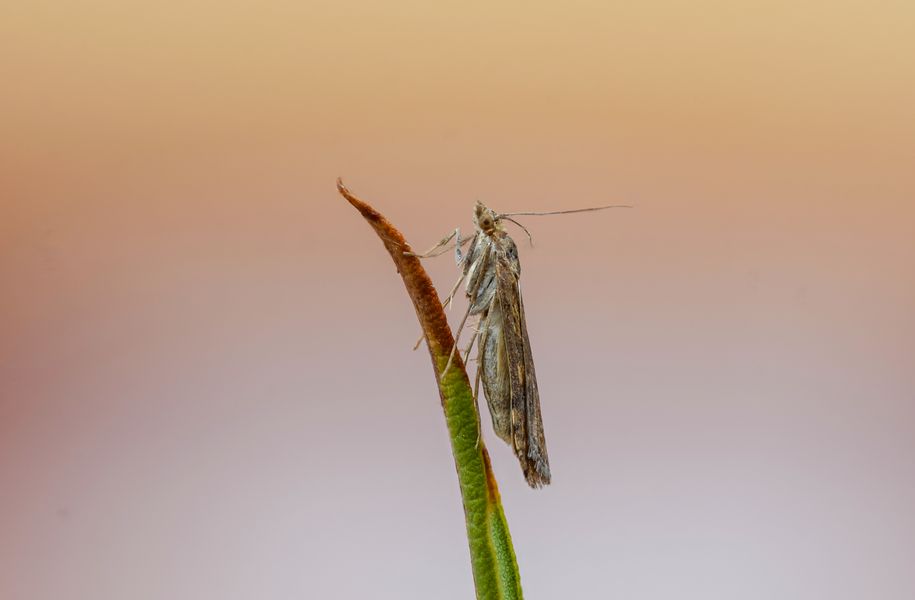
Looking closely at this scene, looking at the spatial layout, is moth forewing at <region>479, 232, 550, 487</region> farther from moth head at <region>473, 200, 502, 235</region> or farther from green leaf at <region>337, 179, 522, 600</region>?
green leaf at <region>337, 179, 522, 600</region>

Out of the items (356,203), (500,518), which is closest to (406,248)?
(356,203)

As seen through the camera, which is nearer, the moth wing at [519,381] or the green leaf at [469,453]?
the green leaf at [469,453]

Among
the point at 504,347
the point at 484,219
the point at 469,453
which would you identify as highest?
the point at 484,219

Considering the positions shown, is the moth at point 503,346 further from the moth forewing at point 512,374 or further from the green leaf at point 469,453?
the green leaf at point 469,453

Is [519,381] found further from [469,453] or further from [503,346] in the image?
[469,453]

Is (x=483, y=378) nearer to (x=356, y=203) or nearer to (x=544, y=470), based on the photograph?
(x=544, y=470)

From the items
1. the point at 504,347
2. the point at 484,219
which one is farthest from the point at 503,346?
the point at 484,219

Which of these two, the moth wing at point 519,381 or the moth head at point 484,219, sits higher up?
the moth head at point 484,219

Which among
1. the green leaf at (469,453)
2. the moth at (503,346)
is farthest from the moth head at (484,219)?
the green leaf at (469,453)
